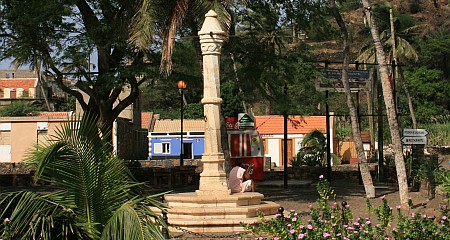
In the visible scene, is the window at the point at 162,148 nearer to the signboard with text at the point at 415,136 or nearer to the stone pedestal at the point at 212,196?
the signboard with text at the point at 415,136

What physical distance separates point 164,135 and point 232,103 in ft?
37.6

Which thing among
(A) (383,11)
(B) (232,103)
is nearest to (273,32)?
(A) (383,11)

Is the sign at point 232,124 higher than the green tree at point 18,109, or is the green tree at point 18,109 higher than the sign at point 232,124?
the green tree at point 18,109

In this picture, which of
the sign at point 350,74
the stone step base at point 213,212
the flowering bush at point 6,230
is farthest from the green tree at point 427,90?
the flowering bush at point 6,230

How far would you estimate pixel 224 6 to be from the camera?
17.3 m

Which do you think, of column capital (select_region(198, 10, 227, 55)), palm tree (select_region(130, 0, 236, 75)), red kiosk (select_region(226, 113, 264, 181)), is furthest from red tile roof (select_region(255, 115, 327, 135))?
column capital (select_region(198, 10, 227, 55))

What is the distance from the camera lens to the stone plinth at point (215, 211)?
13359mm

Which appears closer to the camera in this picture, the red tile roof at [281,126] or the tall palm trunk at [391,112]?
the tall palm trunk at [391,112]

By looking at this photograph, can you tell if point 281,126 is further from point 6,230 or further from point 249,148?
point 6,230

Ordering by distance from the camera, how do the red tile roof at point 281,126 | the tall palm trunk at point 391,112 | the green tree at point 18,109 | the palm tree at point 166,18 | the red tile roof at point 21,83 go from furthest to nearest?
the red tile roof at point 21,83 → the green tree at point 18,109 → the red tile roof at point 281,126 → the tall palm trunk at point 391,112 → the palm tree at point 166,18

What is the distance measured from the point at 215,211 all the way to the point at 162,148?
38265 mm

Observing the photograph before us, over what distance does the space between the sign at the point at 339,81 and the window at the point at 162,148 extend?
1184 inches

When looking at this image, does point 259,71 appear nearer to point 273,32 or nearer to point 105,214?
point 273,32

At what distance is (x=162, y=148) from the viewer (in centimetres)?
5178
